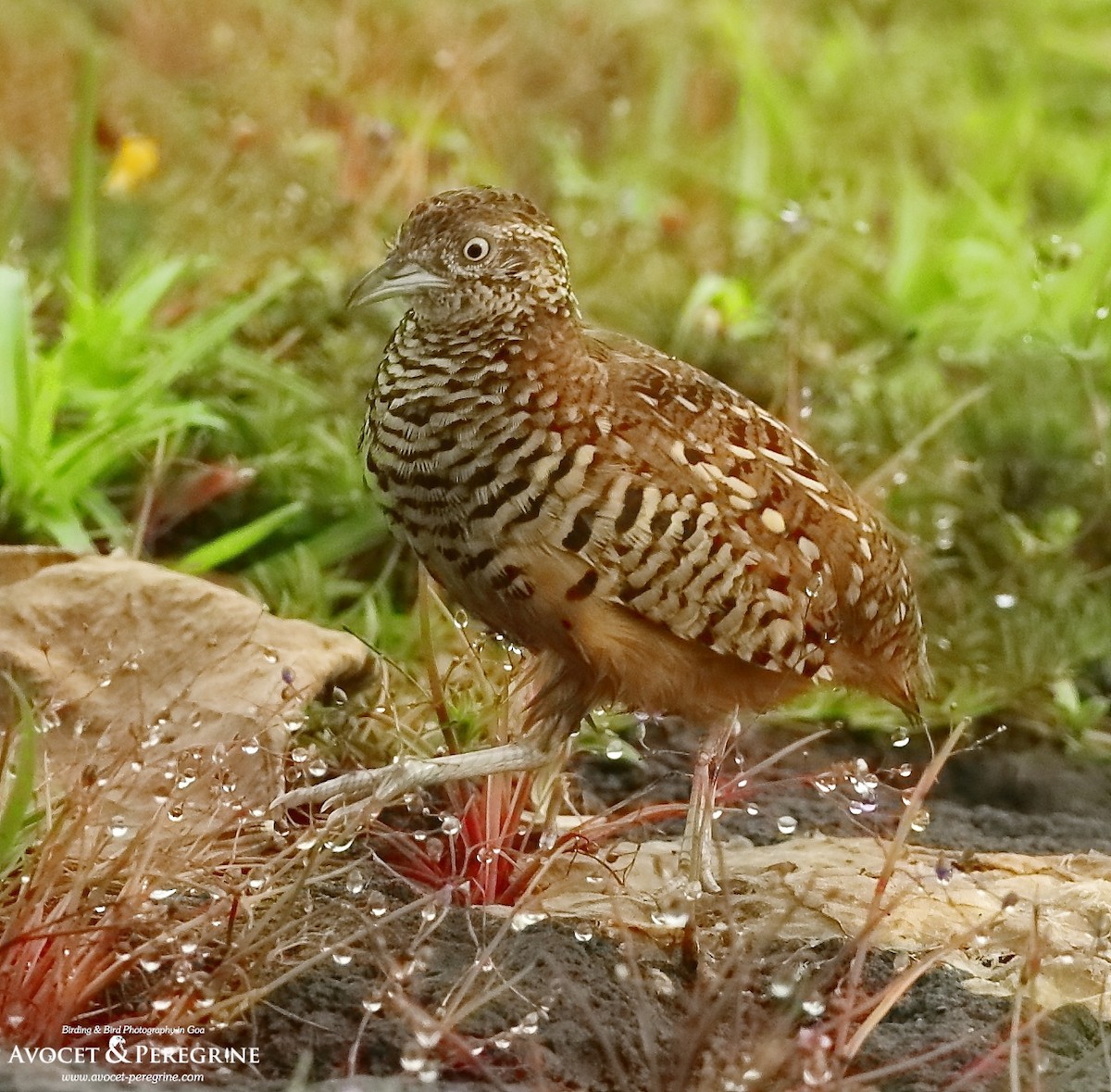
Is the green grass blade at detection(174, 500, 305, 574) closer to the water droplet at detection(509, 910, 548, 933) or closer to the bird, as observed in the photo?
the bird

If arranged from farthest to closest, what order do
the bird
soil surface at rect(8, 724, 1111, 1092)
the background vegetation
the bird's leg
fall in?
1. the background vegetation
2. the bird's leg
3. the bird
4. soil surface at rect(8, 724, 1111, 1092)

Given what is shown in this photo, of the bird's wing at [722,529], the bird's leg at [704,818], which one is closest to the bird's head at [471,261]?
the bird's wing at [722,529]

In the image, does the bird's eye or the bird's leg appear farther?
the bird's leg

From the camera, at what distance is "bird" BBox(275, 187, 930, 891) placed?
278cm

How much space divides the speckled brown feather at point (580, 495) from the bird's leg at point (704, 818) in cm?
9

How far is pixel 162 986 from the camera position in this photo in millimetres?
2465

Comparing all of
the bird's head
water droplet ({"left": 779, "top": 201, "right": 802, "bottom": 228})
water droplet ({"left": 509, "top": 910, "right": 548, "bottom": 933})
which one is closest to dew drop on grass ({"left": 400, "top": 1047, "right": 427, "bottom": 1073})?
water droplet ({"left": 509, "top": 910, "right": 548, "bottom": 933})

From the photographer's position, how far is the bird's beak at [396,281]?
2914 mm

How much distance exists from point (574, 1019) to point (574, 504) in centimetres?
84

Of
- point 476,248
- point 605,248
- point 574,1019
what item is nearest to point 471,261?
point 476,248

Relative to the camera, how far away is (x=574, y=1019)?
256 cm

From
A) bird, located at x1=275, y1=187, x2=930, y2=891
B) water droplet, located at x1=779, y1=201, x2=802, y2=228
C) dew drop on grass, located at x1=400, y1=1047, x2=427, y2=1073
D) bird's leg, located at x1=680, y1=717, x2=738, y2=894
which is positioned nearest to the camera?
dew drop on grass, located at x1=400, y1=1047, x2=427, y2=1073

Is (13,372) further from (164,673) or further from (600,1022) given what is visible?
(600,1022)

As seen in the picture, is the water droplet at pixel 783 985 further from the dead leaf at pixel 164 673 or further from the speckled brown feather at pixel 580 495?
the dead leaf at pixel 164 673
